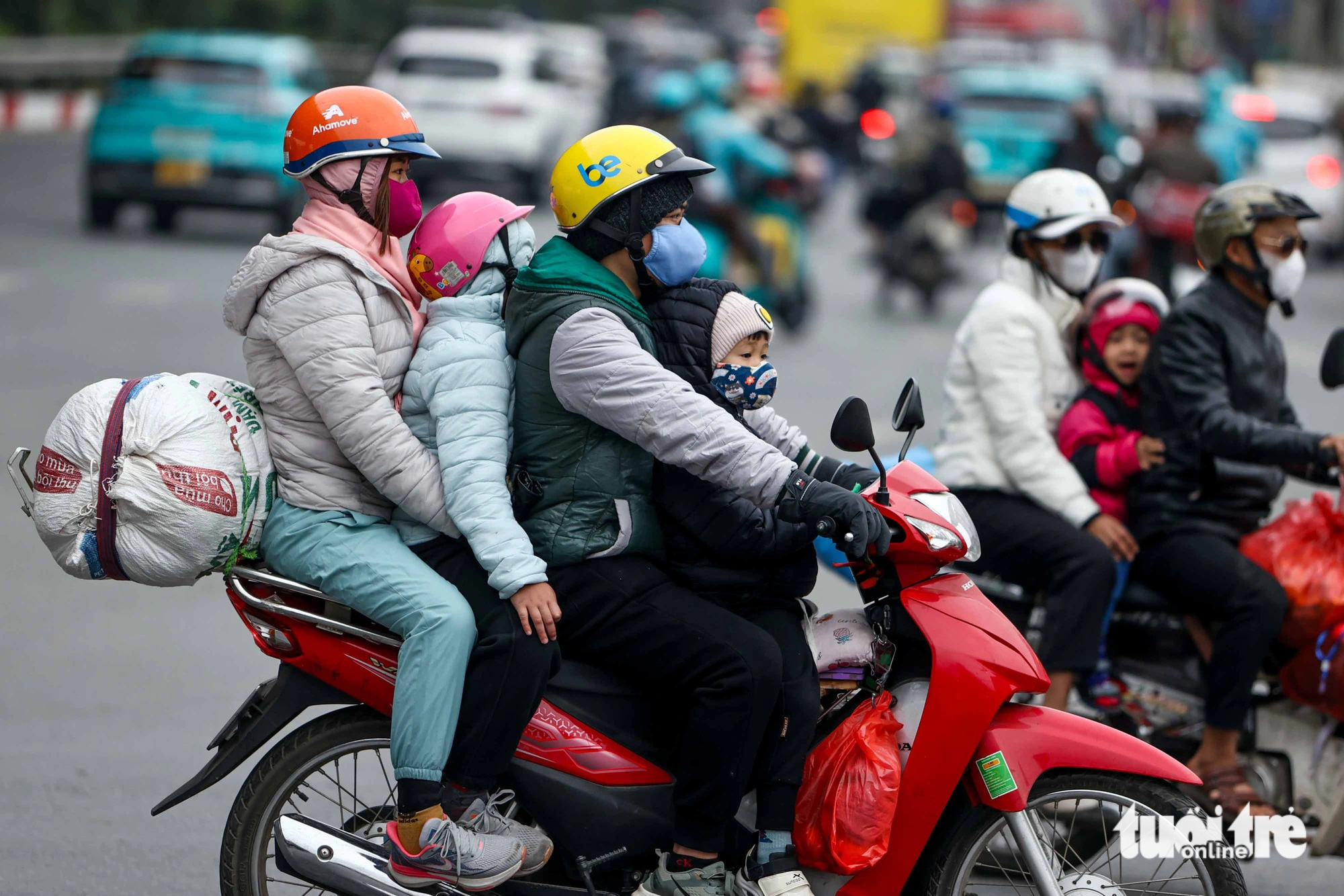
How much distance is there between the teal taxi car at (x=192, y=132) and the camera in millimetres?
17141

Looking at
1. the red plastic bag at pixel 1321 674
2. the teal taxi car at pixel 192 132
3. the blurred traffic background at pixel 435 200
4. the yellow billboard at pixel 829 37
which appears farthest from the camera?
the yellow billboard at pixel 829 37

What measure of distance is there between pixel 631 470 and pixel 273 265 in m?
0.87

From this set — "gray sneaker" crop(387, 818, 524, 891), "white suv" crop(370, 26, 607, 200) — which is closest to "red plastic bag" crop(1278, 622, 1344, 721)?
"gray sneaker" crop(387, 818, 524, 891)

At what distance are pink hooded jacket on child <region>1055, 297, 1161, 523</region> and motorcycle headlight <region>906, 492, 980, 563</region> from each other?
1.16 m

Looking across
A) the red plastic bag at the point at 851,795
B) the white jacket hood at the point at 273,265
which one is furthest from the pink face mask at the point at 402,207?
the red plastic bag at the point at 851,795

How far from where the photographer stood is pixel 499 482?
3.53 m

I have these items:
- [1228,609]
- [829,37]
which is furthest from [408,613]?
[829,37]

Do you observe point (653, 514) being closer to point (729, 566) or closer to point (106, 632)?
point (729, 566)

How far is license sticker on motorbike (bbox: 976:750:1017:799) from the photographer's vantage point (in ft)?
11.6

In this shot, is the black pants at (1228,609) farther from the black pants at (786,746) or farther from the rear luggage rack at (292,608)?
the rear luggage rack at (292,608)

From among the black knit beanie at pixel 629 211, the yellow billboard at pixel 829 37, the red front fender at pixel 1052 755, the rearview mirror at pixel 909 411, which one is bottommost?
the yellow billboard at pixel 829 37

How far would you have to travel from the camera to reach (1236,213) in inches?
183

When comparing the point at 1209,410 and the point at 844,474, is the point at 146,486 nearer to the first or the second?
the point at 844,474

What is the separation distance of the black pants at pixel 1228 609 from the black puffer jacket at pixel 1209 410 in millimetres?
133
